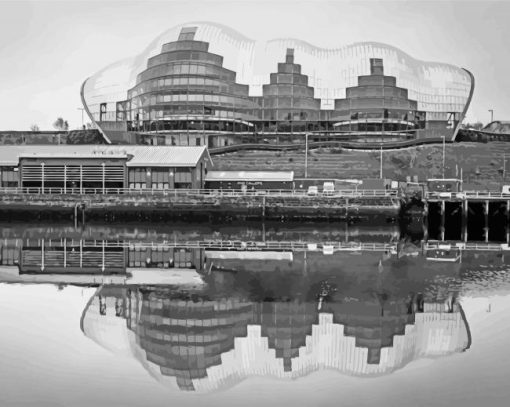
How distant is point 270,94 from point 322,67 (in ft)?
23.1

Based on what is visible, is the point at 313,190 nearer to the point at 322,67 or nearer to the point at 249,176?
the point at 249,176

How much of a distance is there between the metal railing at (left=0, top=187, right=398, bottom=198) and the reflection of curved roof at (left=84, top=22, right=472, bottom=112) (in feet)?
107

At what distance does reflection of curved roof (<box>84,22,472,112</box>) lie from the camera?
8388cm

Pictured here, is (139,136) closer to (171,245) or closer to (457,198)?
(457,198)

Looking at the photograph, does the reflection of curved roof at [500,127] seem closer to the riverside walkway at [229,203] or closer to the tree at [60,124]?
the riverside walkway at [229,203]

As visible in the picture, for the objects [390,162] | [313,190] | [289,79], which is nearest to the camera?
[313,190]

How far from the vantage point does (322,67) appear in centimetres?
8519

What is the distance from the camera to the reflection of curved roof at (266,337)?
13.9 meters

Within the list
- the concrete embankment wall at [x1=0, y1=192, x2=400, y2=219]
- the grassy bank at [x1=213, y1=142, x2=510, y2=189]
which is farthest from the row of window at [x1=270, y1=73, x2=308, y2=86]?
the concrete embankment wall at [x1=0, y1=192, x2=400, y2=219]

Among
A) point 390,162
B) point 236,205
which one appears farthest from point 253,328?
point 390,162

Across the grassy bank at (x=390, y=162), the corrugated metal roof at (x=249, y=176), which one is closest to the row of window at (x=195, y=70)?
the grassy bank at (x=390, y=162)

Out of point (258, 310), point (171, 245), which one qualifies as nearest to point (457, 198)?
point (171, 245)

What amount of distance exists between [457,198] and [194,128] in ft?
128

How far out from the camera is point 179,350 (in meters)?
15.0
